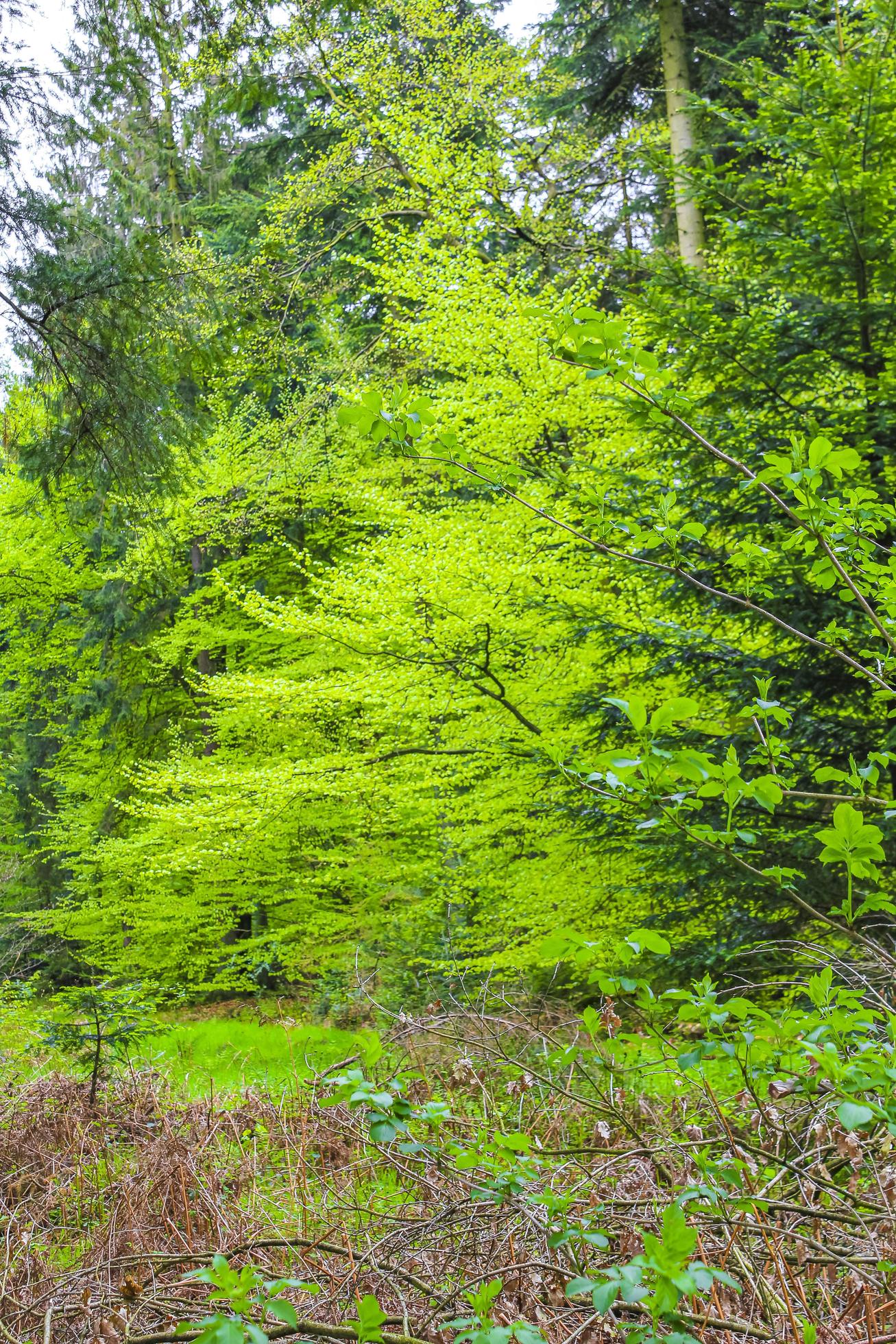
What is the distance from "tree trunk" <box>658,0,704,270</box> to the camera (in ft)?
29.7

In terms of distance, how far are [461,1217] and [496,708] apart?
4978 mm

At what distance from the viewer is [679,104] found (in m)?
9.45

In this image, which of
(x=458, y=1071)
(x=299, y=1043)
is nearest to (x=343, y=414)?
(x=458, y=1071)

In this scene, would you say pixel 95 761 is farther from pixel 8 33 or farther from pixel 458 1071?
pixel 458 1071

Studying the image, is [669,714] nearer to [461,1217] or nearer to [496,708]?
[461,1217]

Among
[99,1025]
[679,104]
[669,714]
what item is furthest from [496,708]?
[679,104]

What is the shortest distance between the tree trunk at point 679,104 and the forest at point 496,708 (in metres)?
0.06

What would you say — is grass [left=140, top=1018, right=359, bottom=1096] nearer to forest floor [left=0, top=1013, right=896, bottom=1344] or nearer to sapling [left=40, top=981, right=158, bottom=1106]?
sapling [left=40, top=981, right=158, bottom=1106]

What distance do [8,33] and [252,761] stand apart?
296 inches

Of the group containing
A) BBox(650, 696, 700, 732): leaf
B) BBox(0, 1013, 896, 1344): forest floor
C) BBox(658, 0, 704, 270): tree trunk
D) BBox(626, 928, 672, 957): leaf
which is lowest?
BBox(0, 1013, 896, 1344): forest floor

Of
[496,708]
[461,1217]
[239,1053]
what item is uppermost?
[461,1217]

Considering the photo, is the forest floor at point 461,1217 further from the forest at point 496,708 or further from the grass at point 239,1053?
the grass at point 239,1053

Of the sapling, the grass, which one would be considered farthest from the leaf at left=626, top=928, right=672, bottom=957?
the sapling

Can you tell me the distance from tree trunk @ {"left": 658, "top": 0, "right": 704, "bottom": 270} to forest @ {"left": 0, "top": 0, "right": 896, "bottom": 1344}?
56 millimetres
